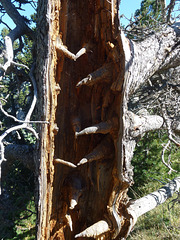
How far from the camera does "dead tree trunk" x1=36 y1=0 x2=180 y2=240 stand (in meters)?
1.35

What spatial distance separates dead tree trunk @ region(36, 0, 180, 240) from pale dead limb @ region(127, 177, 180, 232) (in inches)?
8.7

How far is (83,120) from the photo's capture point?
1667mm

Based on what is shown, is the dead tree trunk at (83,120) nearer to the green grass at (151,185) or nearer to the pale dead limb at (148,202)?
the pale dead limb at (148,202)

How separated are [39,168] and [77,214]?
2.15 feet

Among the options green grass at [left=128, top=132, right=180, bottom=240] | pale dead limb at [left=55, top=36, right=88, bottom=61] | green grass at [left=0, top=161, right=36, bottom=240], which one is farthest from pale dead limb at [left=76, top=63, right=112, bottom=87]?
green grass at [left=128, top=132, right=180, bottom=240]

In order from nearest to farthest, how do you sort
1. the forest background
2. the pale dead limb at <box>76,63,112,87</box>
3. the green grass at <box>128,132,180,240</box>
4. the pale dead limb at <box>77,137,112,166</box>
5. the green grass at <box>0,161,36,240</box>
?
the pale dead limb at <box>76,63,112,87</box> → the pale dead limb at <box>77,137,112,166</box> → the forest background → the green grass at <box>0,161,36,240</box> → the green grass at <box>128,132,180,240</box>

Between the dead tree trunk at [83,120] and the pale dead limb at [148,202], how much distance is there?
0.73 ft

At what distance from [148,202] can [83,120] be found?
1.33m

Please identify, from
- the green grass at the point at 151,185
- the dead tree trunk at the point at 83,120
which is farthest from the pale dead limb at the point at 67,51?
the green grass at the point at 151,185

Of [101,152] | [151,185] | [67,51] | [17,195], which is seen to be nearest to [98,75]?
[67,51]

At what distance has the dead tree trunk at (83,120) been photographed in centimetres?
135

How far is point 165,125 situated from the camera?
240 centimetres

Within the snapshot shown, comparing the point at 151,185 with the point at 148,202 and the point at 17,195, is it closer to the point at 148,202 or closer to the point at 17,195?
the point at 148,202

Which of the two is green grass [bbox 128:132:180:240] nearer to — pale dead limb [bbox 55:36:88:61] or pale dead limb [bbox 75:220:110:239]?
pale dead limb [bbox 75:220:110:239]
